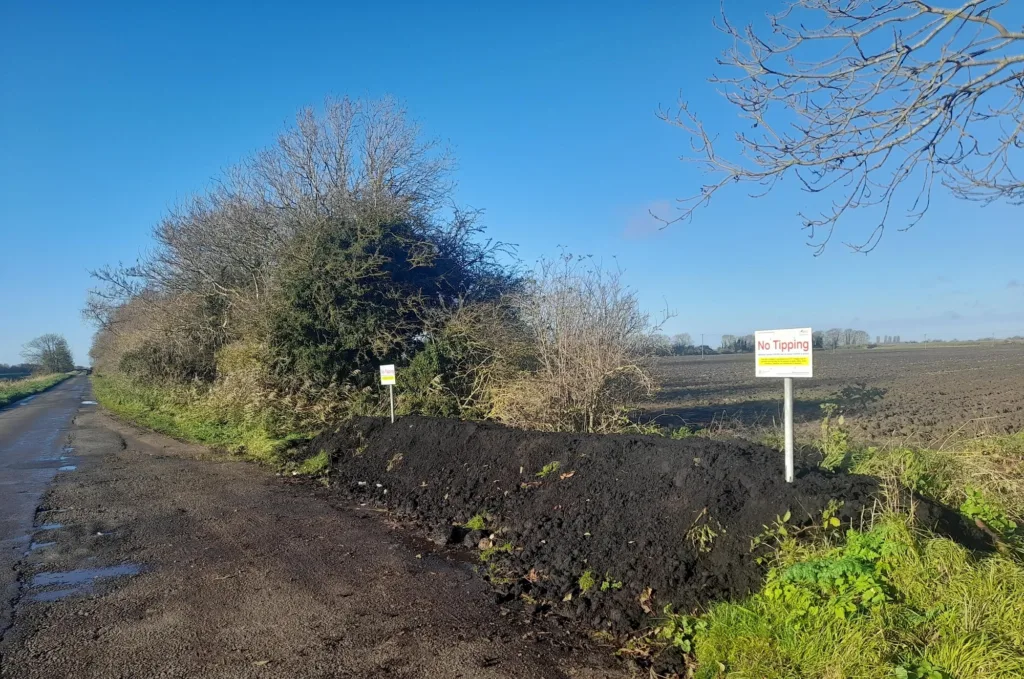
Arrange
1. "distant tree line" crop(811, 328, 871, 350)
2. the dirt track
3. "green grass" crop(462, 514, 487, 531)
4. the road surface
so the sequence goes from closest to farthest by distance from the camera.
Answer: the dirt track
the road surface
"green grass" crop(462, 514, 487, 531)
"distant tree line" crop(811, 328, 871, 350)

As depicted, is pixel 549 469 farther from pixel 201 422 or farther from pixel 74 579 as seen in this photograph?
pixel 201 422

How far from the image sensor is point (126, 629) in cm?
522

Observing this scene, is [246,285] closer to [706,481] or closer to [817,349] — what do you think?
[706,481]

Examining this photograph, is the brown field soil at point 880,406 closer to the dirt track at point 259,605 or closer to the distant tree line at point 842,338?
the dirt track at point 259,605

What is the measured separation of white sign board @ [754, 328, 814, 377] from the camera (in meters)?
5.93

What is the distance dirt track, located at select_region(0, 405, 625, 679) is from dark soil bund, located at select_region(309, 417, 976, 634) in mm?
512

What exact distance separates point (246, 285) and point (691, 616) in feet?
63.6

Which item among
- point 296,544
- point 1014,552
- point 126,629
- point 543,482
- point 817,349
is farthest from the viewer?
point 817,349

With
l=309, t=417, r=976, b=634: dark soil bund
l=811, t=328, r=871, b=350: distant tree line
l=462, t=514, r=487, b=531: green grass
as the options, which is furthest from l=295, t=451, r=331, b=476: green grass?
l=811, t=328, r=871, b=350: distant tree line

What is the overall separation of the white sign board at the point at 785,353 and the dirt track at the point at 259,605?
299cm

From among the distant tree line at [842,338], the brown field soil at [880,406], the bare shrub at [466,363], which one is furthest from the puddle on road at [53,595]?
the distant tree line at [842,338]

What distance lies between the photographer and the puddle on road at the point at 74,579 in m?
6.08

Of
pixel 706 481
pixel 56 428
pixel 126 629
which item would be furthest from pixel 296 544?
pixel 56 428

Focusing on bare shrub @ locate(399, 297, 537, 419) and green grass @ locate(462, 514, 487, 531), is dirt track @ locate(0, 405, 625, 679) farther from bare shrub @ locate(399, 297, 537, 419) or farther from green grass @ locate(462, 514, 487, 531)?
bare shrub @ locate(399, 297, 537, 419)
